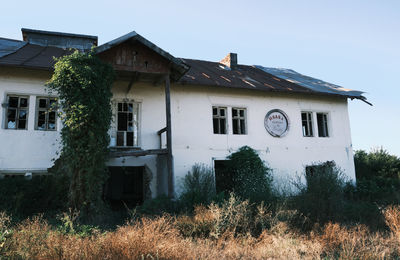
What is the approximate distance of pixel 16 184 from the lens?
10.6 m

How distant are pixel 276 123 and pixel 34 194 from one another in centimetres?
1028

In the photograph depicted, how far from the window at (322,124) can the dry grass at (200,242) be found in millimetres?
7357

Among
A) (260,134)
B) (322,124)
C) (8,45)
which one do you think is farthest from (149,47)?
(322,124)

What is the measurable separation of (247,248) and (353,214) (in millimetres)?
5511

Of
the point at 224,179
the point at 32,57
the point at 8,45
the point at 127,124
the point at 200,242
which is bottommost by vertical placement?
the point at 200,242

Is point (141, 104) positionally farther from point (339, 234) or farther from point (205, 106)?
point (339, 234)

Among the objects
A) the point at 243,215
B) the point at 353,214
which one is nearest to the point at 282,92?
the point at 353,214

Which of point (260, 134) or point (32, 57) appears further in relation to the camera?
point (260, 134)

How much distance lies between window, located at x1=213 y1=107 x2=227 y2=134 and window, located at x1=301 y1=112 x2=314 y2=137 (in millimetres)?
4274

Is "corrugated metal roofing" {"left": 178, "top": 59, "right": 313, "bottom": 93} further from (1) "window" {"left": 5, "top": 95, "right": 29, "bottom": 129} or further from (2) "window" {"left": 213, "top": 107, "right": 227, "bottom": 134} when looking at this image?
(1) "window" {"left": 5, "top": 95, "right": 29, "bottom": 129}

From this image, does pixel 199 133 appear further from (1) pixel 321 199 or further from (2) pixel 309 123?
(2) pixel 309 123

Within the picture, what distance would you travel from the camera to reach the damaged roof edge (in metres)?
16.3

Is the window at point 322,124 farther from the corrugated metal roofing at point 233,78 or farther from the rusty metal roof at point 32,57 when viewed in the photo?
the rusty metal roof at point 32,57

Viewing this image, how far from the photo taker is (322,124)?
652 inches
